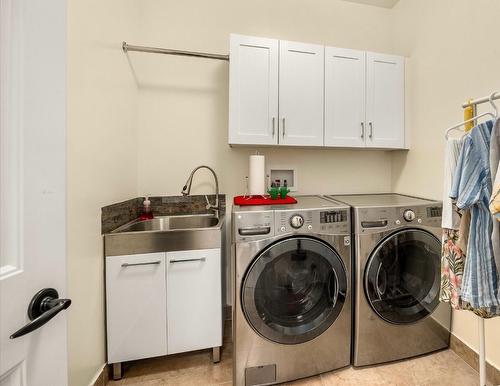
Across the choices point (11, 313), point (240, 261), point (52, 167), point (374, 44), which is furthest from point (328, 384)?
point (374, 44)

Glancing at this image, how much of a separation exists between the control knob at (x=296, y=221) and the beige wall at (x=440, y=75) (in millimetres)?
1189

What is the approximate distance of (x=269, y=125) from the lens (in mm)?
1687

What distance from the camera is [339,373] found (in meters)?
1.40

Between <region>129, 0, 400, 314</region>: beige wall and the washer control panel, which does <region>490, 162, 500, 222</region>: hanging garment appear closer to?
the washer control panel

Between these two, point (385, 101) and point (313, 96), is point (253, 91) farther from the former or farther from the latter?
point (385, 101)

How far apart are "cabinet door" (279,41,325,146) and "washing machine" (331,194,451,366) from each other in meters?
0.70

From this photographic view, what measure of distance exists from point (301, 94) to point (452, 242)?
1325 millimetres

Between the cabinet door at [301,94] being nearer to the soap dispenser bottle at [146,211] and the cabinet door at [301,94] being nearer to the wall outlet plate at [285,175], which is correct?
the wall outlet plate at [285,175]

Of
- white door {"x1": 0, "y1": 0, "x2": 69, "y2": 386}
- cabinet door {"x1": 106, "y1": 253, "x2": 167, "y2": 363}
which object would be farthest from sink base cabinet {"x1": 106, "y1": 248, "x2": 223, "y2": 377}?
white door {"x1": 0, "y1": 0, "x2": 69, "y2": 386}

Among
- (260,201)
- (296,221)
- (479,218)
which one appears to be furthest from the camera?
(260,201)

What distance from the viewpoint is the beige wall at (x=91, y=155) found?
3.37ft

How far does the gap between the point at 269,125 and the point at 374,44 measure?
1.50 meters

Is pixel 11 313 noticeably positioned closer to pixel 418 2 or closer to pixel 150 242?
pixel 150 242

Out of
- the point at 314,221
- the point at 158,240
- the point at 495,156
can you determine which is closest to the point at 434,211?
the point at 495,156
